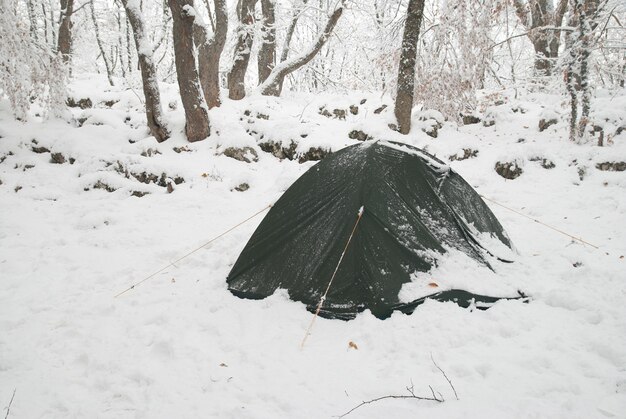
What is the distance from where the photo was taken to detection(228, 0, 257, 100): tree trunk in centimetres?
970

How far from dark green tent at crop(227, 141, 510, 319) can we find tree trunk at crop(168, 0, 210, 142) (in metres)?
4.55

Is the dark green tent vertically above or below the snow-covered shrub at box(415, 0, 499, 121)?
below

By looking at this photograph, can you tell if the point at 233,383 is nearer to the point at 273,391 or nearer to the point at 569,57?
the point at 273,391

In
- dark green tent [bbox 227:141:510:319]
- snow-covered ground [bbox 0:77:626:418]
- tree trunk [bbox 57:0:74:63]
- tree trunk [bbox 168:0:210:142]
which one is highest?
tree trunk [bbox 57:0:74:63]

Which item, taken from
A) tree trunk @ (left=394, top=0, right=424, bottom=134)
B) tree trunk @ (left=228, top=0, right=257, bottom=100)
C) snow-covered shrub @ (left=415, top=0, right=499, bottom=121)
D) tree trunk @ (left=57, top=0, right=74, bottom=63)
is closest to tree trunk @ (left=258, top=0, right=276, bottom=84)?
tree trunk @ (left=228, top=0, right=257, bottom=100)

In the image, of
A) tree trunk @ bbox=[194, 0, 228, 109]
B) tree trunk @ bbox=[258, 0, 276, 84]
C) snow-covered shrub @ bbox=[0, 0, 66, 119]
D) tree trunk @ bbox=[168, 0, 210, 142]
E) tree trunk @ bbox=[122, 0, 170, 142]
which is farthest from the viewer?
tree trunk @ bbox=[258, 0, 276, 84]

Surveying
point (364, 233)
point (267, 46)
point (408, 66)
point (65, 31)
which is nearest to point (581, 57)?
point (408, 66)

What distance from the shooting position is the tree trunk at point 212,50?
27.4ft

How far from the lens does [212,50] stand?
28.3ft

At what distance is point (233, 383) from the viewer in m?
2.48

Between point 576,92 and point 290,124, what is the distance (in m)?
5.93

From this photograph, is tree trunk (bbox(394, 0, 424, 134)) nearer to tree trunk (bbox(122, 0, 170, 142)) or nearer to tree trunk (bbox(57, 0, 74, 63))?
tree trunk (bbox(122, 0, 170, 142))

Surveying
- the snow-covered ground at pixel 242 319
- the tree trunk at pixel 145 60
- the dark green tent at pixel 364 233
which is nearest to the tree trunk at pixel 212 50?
the tree trunk at pixel 145 60

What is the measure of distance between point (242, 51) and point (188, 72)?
10.2ft
